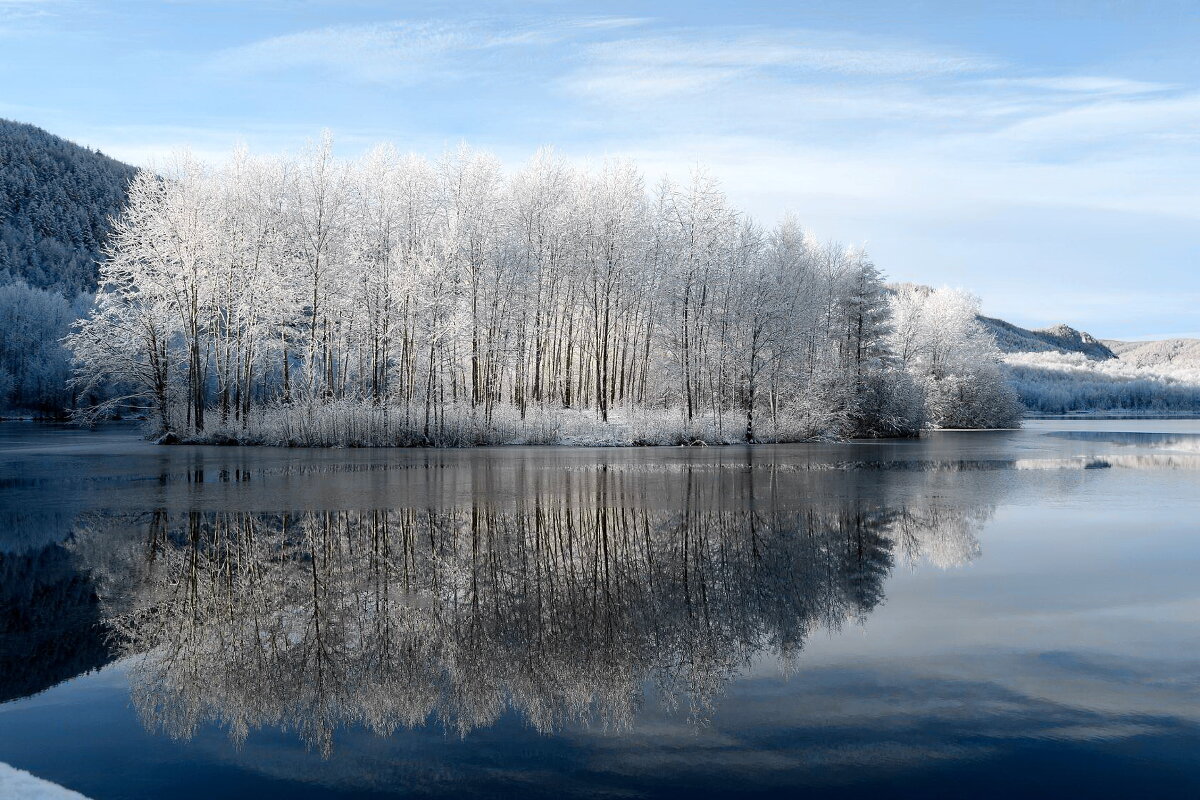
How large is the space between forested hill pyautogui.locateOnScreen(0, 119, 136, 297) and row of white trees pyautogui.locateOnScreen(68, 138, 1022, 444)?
90.7 meters

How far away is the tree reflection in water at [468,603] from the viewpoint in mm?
5617

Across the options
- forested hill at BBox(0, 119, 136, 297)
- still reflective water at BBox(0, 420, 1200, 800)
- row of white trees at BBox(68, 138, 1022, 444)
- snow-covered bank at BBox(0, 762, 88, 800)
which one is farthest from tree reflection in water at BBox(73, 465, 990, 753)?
forested hill at BBox(0, 119, 136, 297)

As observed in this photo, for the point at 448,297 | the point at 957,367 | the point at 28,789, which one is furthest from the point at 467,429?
the point at 957,367

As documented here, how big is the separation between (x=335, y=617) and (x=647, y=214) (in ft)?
129

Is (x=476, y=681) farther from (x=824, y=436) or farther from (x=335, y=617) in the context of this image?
(x=824, y=436)

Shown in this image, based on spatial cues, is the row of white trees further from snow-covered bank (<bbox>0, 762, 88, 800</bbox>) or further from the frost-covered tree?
snow-covered bank (<bbox>0, 762, 88, 800</bbox>)

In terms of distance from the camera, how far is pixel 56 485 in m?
→ 18.0

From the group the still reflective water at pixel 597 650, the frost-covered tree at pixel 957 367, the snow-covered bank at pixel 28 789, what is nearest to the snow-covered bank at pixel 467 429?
the still reflective water at pixel 597 650

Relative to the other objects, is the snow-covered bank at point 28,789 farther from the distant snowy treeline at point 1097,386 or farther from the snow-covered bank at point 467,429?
the distant snowy treeline at point 1097,386

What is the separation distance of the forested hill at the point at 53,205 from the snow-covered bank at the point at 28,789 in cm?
12600

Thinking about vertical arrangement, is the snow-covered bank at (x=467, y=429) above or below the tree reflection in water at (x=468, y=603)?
above

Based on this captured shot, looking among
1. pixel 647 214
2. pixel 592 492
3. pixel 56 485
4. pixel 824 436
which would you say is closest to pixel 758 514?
pixel 592 492

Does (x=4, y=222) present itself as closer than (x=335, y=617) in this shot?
No

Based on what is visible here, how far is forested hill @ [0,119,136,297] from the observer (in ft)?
411
